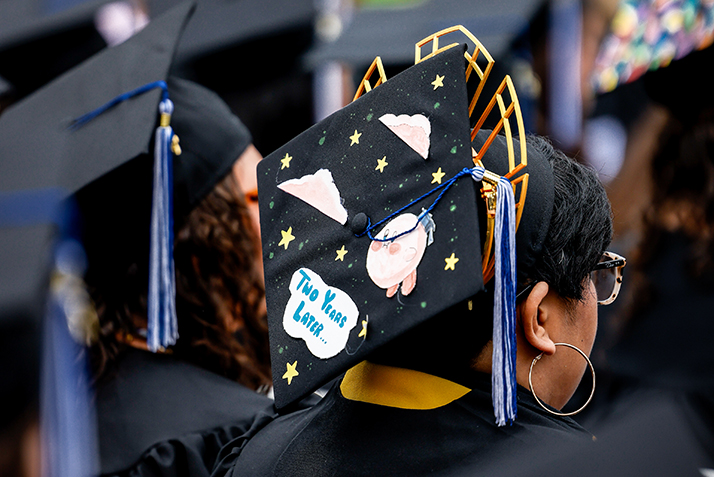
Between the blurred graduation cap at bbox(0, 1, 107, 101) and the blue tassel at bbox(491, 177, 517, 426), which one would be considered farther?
the blurred graduation cap at bbox(0, 1, 107, 101)

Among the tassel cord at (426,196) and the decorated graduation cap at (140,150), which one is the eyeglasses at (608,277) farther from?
the decorated graduation cap at (140,150)

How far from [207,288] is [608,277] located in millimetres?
1196

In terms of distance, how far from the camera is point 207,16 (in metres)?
5.38

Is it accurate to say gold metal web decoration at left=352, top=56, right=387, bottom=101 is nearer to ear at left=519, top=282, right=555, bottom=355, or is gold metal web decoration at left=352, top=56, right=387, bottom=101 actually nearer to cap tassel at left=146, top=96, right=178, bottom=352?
ear at left=519, top=282, right=555, bottom=355

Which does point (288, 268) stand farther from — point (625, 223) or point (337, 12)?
point (337, 12)

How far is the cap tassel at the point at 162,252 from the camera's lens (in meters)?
2.07

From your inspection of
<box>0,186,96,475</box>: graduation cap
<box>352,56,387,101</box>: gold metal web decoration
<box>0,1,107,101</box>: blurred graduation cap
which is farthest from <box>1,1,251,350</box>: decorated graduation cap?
<box>0,1,107,101</box>: blurred graduation cap

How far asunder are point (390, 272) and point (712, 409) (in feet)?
7.01

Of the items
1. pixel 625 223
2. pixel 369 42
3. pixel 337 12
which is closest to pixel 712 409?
pixel 625 223

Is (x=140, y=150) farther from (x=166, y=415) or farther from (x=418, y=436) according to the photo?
(x=418, y=436)

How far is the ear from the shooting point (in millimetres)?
1390

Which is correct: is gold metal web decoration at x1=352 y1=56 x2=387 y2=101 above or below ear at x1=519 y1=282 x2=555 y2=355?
above

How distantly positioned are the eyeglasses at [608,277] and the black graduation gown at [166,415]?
32.5 inches

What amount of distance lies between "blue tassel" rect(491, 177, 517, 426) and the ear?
0.13 metres
